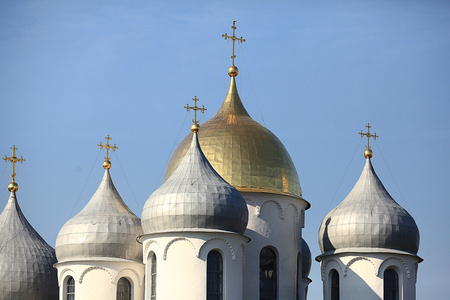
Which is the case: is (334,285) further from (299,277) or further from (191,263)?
(191,263)

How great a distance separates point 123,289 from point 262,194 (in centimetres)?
641

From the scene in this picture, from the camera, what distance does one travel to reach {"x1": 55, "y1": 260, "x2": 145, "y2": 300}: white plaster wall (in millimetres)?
49125

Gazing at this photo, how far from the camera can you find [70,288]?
165 feet

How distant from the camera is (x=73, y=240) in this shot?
164 feet

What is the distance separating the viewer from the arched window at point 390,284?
49.4 m

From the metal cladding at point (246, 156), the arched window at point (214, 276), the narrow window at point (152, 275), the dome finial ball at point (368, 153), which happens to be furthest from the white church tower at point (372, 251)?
the narrow window at point (152, 275)

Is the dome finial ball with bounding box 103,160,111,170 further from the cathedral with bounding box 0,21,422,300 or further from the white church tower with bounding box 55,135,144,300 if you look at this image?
the white church tower with bounding box 55,135,144,300

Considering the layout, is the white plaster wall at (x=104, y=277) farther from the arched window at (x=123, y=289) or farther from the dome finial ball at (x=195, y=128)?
the dome finial ball at (x=195, y=128)

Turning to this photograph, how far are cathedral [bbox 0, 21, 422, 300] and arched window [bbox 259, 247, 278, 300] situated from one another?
38 millimetres

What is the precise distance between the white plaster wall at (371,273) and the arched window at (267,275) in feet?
8.27

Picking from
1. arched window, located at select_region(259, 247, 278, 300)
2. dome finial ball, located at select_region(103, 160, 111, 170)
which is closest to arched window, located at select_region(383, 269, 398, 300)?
arched window, located at select_region(259, 247, 278, 300)

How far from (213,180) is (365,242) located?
675cm

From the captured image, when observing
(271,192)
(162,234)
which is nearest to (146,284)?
(162,234)

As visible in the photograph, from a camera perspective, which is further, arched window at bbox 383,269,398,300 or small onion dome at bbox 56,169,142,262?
small onion dome at bbox 56,169,142,262
